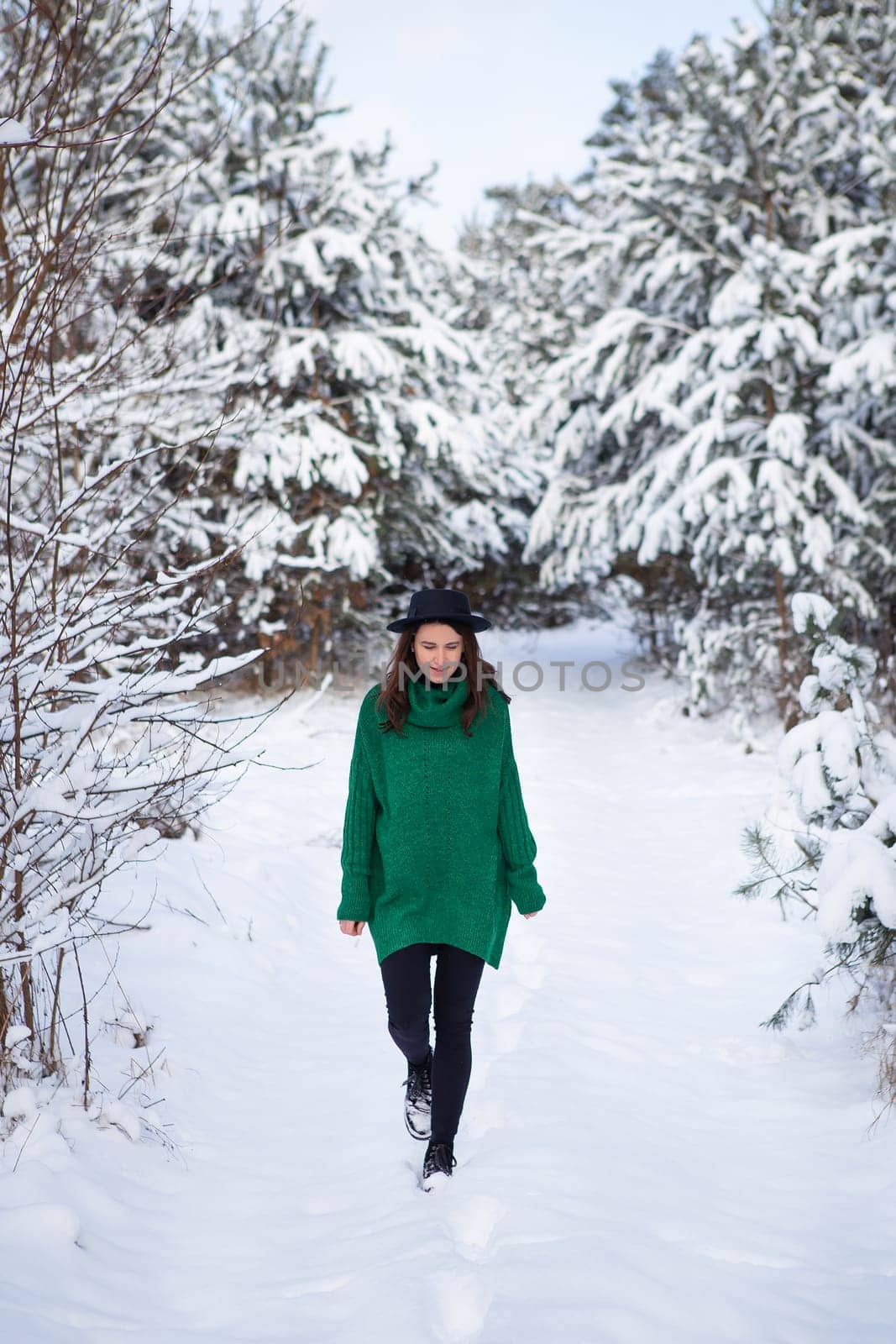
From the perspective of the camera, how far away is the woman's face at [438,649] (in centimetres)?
255

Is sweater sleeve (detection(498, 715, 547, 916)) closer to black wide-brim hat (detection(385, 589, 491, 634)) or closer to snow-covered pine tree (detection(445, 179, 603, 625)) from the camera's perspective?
black wide-brim hat (detection(385, 589, 491, 634))

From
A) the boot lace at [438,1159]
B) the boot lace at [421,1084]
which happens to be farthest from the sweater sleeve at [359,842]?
the boot lace at [438,1159]

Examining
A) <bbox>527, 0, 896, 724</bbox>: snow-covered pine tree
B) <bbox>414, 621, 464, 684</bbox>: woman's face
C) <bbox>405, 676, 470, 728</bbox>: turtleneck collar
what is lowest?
<bbox>405, 676, 470, 728</bbox>: turtleneck collar

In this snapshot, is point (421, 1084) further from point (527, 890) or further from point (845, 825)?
point (845, 825)

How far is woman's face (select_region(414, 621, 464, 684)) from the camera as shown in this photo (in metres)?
2.55

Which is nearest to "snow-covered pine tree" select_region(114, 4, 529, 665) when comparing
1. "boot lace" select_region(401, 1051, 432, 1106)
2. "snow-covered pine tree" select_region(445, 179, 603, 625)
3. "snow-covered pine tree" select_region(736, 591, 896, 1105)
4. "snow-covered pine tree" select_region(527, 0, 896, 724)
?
"snow-covered pine tree" select_region(445, 179, 603, 625)

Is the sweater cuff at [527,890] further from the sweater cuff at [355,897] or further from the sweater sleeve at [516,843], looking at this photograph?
the sweater cuff at [355,897]

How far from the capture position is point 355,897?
2557 millimetres

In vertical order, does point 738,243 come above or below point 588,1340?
above

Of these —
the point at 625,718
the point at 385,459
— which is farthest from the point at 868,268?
the point at 625,718

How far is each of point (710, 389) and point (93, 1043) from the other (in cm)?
722

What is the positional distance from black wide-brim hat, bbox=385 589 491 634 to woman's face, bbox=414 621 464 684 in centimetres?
3

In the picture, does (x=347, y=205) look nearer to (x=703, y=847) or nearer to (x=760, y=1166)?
(x=703, y=847)

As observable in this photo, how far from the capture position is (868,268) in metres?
7.75
